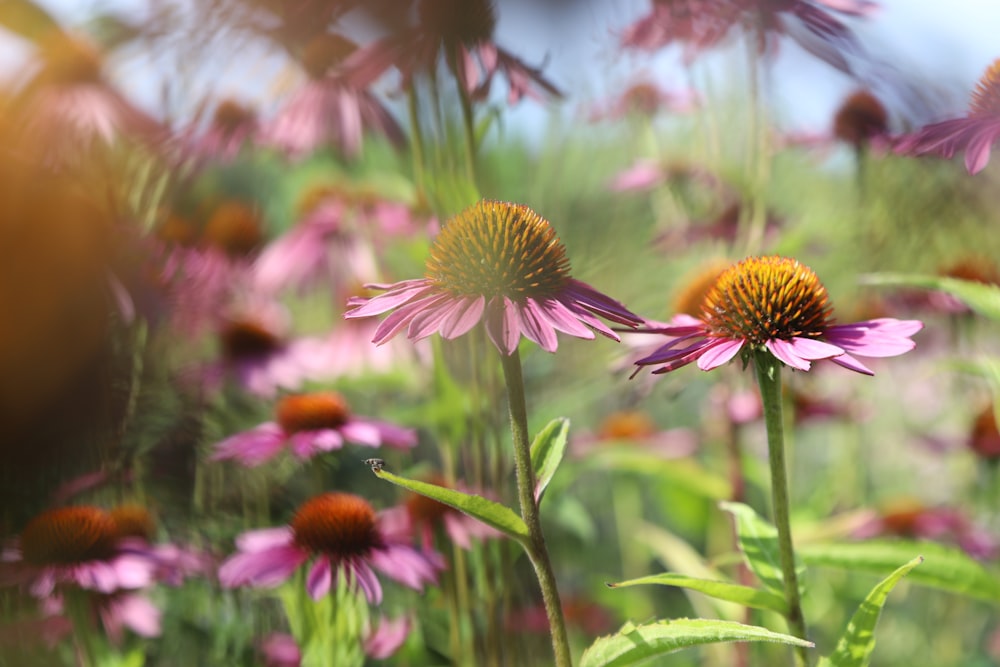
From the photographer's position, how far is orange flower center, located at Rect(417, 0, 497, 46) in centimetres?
45

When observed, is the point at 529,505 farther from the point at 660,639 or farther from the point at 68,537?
the point at 68,537

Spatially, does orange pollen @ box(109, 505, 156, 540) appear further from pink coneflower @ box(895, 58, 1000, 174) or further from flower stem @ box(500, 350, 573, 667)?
pink coneflower @ box(895, 58, 1000, 174)

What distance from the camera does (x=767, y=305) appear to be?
40 cm

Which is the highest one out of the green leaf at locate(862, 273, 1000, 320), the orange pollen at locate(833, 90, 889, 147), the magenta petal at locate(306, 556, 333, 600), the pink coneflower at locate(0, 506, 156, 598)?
the orange pollen at locate(833, 90, 889, 147)

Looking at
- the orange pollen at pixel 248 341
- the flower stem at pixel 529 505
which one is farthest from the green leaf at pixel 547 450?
the orange pollen at pixel 248 341

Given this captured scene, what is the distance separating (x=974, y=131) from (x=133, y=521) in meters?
0.54

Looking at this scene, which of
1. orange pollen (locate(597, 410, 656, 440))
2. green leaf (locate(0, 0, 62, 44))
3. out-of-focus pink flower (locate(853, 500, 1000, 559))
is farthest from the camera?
orange pollen (locate(597, 410, 656, 440))

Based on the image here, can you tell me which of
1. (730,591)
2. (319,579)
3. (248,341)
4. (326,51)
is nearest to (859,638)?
(730,591)

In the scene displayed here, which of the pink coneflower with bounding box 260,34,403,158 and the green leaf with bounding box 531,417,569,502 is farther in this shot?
the pink coneflower with bounding box 260,34,403,158

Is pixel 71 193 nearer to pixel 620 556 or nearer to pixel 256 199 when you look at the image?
pixel 256 199

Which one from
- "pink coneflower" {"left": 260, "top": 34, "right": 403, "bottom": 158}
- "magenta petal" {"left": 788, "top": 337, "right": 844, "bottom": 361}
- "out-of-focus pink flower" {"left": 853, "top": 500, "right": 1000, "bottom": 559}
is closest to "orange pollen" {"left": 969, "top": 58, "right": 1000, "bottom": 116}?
"magenta petal" {"left": 788, "top": 337, "right": 844, "bottom": 361}

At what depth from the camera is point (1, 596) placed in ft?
1.68

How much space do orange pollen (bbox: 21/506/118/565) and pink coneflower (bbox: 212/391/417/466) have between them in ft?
0.27

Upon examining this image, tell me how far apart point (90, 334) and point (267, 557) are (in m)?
0.17
